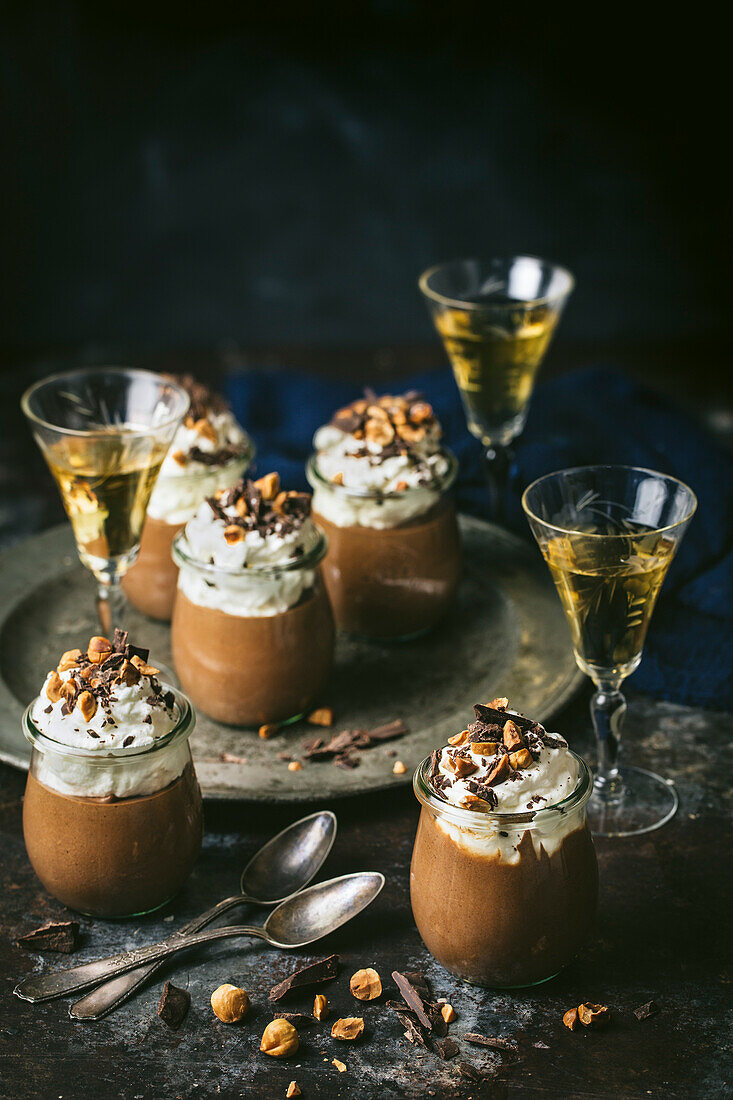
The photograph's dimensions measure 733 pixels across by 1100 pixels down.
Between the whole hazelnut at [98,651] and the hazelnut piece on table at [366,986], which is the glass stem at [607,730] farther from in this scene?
the whole hazelnut at [98,651]

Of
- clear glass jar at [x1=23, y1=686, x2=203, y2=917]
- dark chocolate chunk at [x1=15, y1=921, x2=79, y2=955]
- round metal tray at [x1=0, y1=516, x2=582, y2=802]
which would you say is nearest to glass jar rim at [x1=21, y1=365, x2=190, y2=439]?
round metal tray at [x1=0, y1=516, x2=582, y2=802]

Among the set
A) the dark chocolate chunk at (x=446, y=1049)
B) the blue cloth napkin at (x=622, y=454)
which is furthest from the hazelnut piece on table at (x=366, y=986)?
the blue cloth napkin at (x=622, y=454)

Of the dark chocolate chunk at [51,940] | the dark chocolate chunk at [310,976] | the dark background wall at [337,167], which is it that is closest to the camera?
the dark chocolate chunk at [310,976]

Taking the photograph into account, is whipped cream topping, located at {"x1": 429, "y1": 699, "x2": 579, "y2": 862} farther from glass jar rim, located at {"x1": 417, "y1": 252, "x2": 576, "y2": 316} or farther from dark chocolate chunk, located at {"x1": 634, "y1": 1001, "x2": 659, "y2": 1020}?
glass jar rim, located at {"x1": 417, "y1": 252, "x2": 576, "y2": 316}

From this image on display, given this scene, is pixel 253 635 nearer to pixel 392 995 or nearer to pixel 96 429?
pixel 96 429

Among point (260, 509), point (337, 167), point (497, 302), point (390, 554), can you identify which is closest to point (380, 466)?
point (390, 554)
